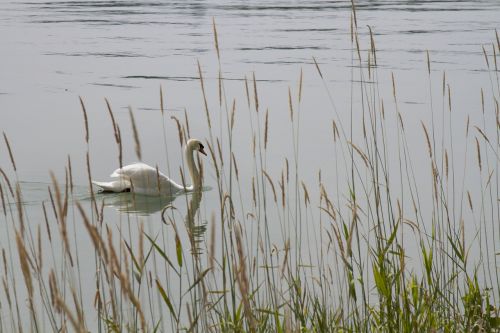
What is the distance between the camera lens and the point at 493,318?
3.35 metres

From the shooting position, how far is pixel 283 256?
5535 mm

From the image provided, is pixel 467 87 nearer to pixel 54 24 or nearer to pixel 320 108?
pixel 320 108

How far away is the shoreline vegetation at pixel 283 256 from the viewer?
266 centimetres

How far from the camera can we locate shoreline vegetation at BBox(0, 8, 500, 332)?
8.72 ft

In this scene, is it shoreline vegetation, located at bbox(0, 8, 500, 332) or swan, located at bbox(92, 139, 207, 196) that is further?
swan, located at bbox(92, 139, 207, 196)

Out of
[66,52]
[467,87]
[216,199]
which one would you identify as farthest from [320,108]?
[66,52]

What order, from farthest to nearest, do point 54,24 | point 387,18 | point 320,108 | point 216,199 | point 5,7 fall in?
point 5,7 < point 387,18 < point 54,24 < point 320,108 < point 216,199

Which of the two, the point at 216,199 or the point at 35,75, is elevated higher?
the point at 35,75

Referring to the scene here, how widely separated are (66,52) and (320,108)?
19.1 feet

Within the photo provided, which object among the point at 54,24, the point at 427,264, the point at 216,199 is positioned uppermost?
the point at 54,24

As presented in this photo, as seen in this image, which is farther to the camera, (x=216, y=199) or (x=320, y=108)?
(x=320, y=108)

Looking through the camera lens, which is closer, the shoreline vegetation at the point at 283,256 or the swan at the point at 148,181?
the shoreline vegetation at the point at 283,256

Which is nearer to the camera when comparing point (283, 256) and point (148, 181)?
point (283, 256)

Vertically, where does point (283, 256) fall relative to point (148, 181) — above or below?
below
